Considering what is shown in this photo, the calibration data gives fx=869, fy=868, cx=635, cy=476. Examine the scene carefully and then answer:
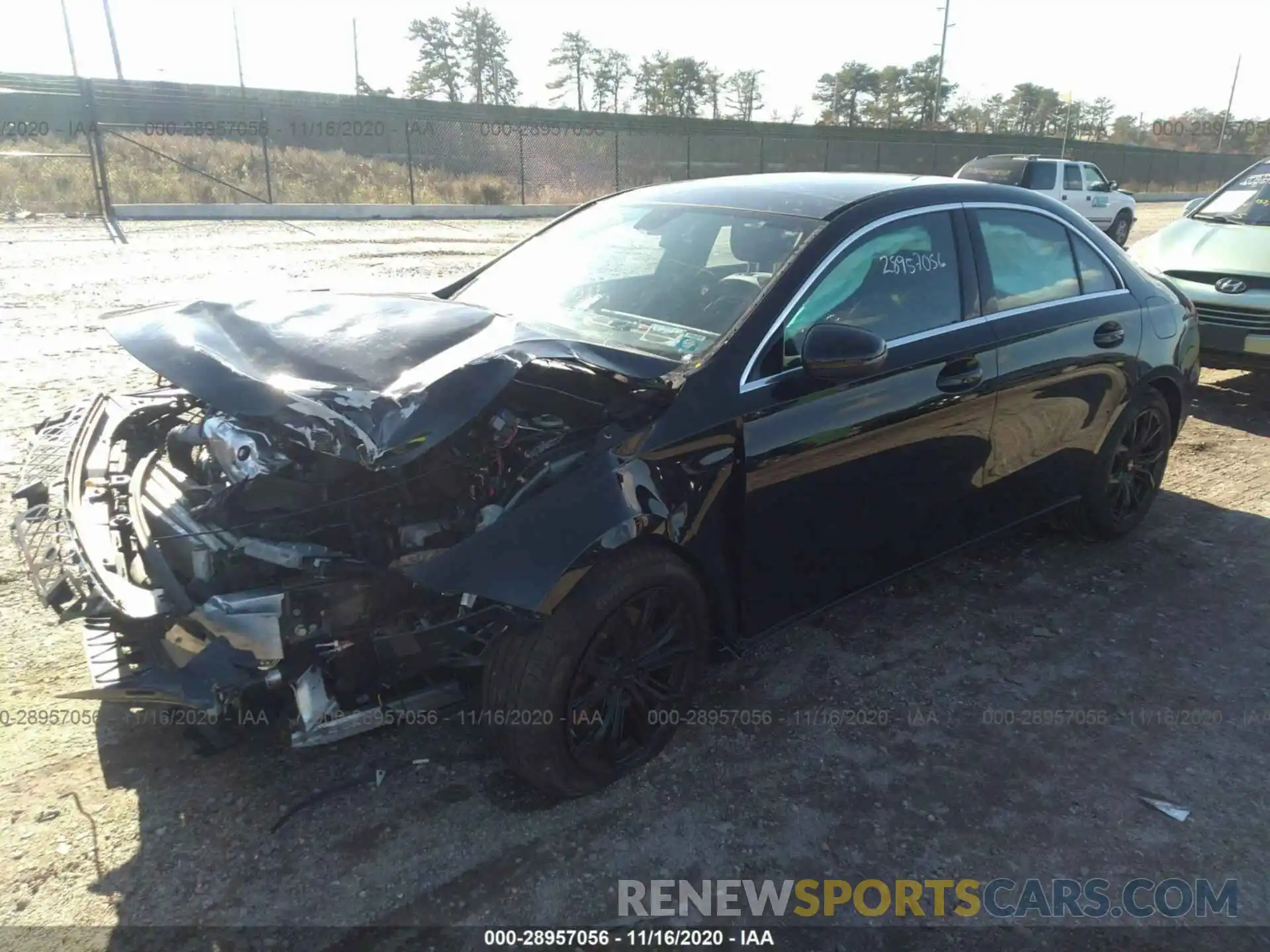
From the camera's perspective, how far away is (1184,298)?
4902 millimetres

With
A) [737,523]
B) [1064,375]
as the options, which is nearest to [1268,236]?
[1064,375]

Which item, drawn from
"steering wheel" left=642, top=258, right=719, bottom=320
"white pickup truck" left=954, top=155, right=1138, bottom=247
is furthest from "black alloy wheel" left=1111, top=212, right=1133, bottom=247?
"steering wheel" left=642, top=258, right=719, bottom=320

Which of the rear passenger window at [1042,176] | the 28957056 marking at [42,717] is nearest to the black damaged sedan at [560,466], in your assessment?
the 28957056 marking at [42,717]

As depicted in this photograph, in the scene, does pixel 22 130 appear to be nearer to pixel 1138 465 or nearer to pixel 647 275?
pixel 647 275

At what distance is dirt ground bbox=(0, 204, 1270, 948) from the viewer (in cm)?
246

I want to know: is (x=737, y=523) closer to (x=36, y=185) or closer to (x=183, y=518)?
(x=183, y=518)

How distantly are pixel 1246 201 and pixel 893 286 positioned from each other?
6683mm

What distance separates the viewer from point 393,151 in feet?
131

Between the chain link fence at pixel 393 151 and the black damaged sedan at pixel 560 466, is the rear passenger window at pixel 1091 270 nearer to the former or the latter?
the black damaged sedan at pixel 560 466

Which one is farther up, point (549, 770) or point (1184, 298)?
point (1184, 298)

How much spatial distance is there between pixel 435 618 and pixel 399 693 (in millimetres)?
250

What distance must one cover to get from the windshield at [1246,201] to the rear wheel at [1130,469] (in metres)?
4.27

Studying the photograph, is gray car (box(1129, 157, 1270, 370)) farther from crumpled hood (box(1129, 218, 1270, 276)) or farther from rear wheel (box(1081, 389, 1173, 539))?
rear wheel (box(1081, 389, 1173, 539))

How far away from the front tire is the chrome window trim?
28.8 inches
